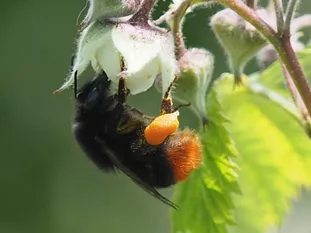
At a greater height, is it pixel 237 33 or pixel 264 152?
pixel 237 33

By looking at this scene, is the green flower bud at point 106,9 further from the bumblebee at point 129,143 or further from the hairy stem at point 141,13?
the bumblebee at point 129,143

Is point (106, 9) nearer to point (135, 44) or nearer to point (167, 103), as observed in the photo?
point (135, 44)

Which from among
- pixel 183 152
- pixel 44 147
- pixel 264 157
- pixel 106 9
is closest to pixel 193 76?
pixel 183 152

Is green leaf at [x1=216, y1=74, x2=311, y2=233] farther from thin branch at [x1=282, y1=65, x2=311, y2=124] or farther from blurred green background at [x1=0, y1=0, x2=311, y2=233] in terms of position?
blurred green background at [x1=0, y1=0, x2=311, y2=233]

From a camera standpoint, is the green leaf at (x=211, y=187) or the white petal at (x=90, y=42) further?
the green leaf at (x=211, y=187)

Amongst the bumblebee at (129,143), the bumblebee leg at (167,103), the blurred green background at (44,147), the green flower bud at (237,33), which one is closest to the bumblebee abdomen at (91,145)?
the bumblebee at (129,143)

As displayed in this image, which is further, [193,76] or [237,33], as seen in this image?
[237,33]

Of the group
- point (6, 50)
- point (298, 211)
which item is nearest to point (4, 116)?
point (6, 50)

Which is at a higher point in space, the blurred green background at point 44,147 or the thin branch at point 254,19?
the thin branch at point 254,19
